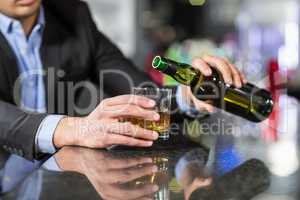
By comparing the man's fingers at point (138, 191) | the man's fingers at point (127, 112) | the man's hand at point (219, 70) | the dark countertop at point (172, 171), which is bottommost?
the dark countertop at point (172, 171)

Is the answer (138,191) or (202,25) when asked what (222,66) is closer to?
Answer: (138,191)

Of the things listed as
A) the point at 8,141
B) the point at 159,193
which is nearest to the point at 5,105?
the point at 8,141

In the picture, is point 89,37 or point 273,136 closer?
point 273,136

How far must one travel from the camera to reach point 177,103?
4.73 ft

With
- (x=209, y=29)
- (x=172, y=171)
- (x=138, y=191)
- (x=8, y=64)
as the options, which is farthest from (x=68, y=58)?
(x=209, y=29)

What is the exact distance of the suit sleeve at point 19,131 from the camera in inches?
43.2

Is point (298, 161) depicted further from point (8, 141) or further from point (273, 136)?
point (8, 141)

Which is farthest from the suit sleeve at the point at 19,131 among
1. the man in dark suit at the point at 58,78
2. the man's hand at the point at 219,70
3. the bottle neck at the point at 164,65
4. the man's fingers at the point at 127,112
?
the man's hand at the point at 219,70

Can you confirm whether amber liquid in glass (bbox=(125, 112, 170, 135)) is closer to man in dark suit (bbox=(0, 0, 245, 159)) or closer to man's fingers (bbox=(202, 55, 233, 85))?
man in dark suit (bbox=(0, 0, 245, 159))

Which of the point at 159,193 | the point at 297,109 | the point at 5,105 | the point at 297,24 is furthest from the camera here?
the point at 297,24

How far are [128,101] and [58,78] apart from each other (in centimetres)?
54

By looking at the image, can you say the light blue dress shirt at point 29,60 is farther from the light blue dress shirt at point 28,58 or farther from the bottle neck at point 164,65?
the bottle neck at point 164,65

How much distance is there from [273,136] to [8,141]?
1.98ft

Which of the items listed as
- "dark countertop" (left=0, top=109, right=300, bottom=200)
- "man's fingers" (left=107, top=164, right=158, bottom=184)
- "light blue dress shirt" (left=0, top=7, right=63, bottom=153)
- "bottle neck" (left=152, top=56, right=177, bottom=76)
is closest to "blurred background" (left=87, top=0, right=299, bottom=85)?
"light blue dress shirt" (left=0, top=7, right=63, bottom=153)
